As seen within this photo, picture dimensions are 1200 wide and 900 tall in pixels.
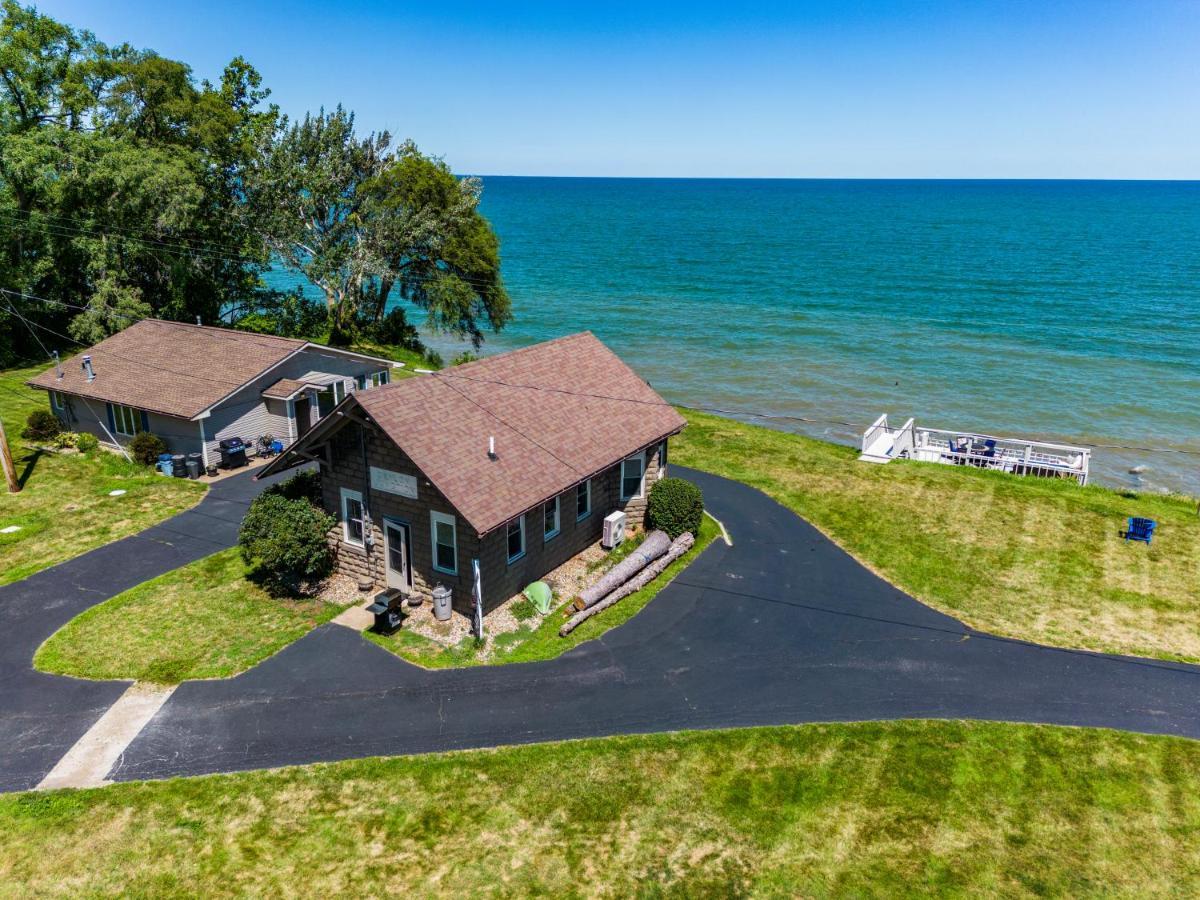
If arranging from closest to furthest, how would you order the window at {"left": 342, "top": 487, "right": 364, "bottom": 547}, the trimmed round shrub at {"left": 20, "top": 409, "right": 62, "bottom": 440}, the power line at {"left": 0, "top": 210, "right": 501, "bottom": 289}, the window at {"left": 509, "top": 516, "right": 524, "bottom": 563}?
the window at {"left": 509, "top": 516, "right": 524, "bottom": 563} < the window at {"left": 342, "top": 487, "right": 364, "bottom": 547} < the trimmed round shrub at {"left": 20, "top": 409, "right": 62, "bottom": 440} < the power line at {"left": 0, "top": 210, "right": 501, "bottom": 289}

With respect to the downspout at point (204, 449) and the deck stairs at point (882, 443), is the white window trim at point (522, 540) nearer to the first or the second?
the downspout at point (204, 449)

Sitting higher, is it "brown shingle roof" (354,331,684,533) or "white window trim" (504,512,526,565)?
"brown shingle roof" (354,331,684,533)

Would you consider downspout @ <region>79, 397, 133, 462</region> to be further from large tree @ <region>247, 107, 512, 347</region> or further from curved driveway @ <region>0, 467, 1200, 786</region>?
large tree @ <region>247, 107, 512, 347</region>

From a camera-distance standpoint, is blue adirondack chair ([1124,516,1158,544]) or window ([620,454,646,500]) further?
blue adirondack chair ([1124,516,1158,544])

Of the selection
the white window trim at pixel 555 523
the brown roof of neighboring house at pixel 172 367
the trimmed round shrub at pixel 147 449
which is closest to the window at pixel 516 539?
the white window trim at pixel 555 523

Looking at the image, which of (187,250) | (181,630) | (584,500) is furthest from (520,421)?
(187,250)

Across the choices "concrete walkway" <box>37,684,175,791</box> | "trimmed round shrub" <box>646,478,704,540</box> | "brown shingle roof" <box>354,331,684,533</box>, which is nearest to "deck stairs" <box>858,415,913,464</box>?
"brown shingle roof" <box>354,331,684,533</box>

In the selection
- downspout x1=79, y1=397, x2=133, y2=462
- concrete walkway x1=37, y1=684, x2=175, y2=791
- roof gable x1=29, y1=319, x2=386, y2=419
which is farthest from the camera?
downspout x1=79, y1=397, x2=133, y2=462

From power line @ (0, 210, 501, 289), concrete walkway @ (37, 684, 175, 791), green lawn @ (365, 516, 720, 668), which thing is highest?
power line @ (0, 210, 501, 289)
